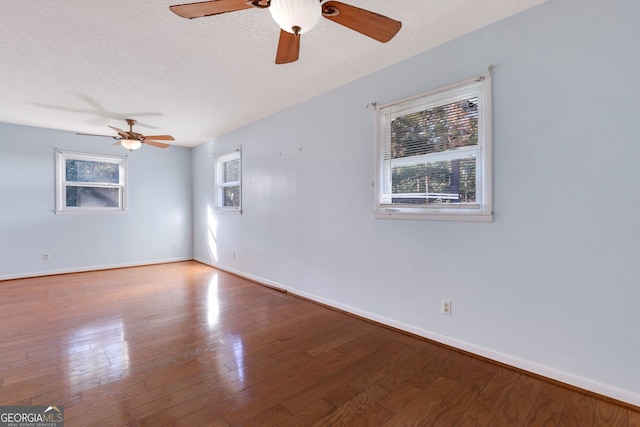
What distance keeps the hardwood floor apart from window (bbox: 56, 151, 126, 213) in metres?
2.35

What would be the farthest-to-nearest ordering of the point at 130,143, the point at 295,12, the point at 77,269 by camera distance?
the point at 77,269 < the point at 130,143 < the point at 295,12

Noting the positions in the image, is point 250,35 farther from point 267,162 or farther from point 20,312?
point 20,312

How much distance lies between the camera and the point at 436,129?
2.50 m

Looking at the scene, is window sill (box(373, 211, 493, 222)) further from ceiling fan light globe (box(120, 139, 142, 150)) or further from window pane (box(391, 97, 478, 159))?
ceiling fan light globe (box(120, 139, 142, 150))

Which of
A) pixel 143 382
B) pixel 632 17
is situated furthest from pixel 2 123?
pixel 632 17

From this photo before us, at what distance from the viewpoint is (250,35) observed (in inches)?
90.3

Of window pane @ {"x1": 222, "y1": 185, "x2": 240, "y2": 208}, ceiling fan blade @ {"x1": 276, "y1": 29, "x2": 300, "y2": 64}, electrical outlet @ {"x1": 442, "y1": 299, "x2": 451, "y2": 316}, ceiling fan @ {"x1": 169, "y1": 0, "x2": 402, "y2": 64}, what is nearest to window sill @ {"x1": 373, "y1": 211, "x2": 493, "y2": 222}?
electrical outlet @ {"x1": 442, "y1": 299, "x2": 451, "y2": 316}

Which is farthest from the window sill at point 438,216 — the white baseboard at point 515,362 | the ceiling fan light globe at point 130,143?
the ceiling fan light globe at point 130,143

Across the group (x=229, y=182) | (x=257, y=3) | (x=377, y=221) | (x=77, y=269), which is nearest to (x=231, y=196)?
(x=229, y=182)

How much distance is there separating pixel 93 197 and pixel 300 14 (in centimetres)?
576

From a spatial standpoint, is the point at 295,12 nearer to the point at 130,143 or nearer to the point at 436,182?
the point at 436,182

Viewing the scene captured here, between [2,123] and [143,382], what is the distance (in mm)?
5211

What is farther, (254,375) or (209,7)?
(254,375)

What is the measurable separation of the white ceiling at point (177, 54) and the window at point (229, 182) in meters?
1.24
